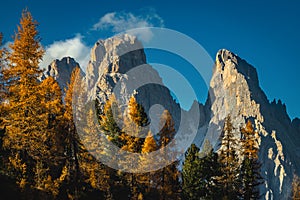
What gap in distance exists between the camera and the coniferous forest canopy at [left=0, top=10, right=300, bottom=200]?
23906mm

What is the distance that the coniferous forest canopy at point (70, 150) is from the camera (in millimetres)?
23906

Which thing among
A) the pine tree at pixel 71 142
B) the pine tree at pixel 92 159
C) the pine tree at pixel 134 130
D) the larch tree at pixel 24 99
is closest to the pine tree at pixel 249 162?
the pine tree at pixel 134 130

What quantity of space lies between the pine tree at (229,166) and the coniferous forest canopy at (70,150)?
0.09 metres

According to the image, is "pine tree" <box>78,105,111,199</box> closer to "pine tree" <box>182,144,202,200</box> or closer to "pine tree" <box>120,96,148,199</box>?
"pine tree" <box>120,96,148,199</box>

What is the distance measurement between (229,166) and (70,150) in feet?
48.1

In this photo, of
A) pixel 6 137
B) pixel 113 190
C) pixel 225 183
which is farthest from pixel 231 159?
pixel 6 137

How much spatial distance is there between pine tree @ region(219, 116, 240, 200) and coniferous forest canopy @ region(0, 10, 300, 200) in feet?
0.30

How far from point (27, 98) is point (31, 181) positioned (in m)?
6.38

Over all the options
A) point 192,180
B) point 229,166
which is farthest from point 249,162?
point 192,180

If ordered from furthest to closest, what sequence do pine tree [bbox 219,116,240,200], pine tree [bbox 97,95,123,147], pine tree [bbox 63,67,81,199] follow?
pine tree [bbox 97,95,123,147]
pine tree [bbox 219,116,240,200]
pine tree [bbox 63,67,81,199]

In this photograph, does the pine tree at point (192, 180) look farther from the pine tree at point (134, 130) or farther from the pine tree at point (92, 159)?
the pine tree at point (92, 159)

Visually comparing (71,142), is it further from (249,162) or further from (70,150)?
(249,162)

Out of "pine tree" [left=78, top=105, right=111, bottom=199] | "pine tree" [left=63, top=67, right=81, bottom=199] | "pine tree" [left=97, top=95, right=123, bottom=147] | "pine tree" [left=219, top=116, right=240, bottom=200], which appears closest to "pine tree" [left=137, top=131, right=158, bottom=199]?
"pine tree" [left=78, top=105, right=111, bottom=199]

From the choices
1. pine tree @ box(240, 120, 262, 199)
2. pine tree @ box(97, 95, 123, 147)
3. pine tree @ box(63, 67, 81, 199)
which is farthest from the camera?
pine tree @ box(97, 95, 123, 147)
